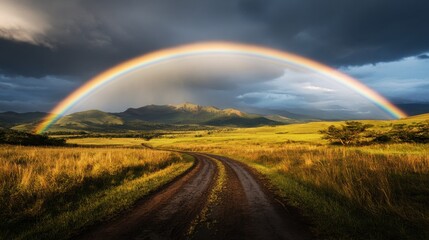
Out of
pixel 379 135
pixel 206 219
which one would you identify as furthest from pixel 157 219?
pixel 379 135

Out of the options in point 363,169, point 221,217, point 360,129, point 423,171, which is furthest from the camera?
point 360,129

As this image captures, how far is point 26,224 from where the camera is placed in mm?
8289

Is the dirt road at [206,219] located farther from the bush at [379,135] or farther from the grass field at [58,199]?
the bush at [379,135]

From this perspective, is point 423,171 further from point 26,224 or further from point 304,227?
point 26,224

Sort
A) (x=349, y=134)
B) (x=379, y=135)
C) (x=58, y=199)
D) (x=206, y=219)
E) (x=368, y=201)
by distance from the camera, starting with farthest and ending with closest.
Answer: (x=349, y=134), (x=379, y=135), (x=58, y=199), (x=368, y=201), (x=206, y=219)

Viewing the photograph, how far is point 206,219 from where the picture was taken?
8602mm

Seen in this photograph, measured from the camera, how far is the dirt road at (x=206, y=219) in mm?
7219

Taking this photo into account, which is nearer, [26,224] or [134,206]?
[26,224]

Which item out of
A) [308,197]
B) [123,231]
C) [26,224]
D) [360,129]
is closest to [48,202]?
[26,224]

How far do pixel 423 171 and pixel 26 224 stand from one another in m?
17.0

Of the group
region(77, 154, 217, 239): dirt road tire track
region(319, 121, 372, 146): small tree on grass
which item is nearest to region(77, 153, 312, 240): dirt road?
region(77, 154, 217, 239): dirt road tire track

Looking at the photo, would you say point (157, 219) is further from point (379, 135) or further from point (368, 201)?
point (379, 135)

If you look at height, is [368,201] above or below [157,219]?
above

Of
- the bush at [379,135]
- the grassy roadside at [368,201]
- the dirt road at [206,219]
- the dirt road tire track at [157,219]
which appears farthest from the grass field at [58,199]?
the bush at [379,135]
